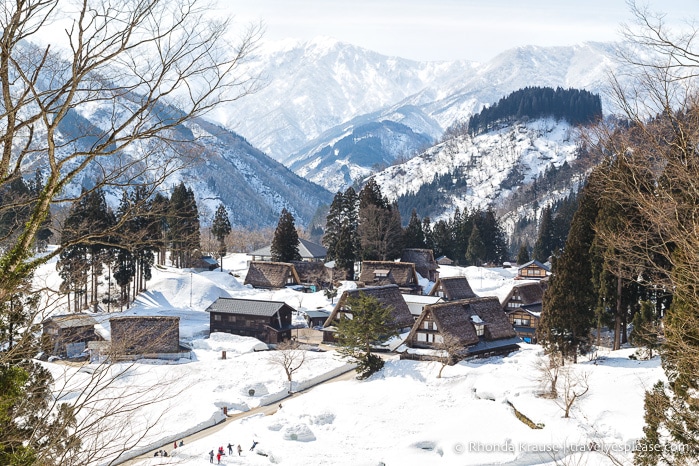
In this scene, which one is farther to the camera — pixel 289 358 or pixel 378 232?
pixel 378 232

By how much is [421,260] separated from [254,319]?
24005 millimetres

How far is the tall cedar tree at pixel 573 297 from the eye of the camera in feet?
91.0

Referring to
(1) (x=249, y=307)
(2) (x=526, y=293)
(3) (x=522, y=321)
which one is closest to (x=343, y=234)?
→ (1) (x=249, y=307)

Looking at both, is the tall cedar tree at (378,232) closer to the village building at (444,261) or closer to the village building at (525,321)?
the village building at (444,261)

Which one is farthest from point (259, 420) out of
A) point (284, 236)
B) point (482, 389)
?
point (284, 236)

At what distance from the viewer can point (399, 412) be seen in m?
25.0

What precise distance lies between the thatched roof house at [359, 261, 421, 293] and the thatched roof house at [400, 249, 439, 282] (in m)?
6.83

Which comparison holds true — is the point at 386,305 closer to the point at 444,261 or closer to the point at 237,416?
the point at 237,416

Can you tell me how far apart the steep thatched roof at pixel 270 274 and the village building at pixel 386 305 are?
14836 mm

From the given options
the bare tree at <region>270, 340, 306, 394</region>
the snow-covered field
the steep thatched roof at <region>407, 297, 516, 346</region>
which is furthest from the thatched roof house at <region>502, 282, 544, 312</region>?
the bare tree at <region>270, 340, 306, 394</region>

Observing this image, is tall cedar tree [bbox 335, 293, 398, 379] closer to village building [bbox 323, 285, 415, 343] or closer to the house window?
village building [bbox 323, 285, 415, 343]

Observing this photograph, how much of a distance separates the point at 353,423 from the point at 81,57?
21.6 meters

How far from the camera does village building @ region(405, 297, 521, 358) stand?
3378 centimetres

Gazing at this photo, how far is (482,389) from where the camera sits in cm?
2572
